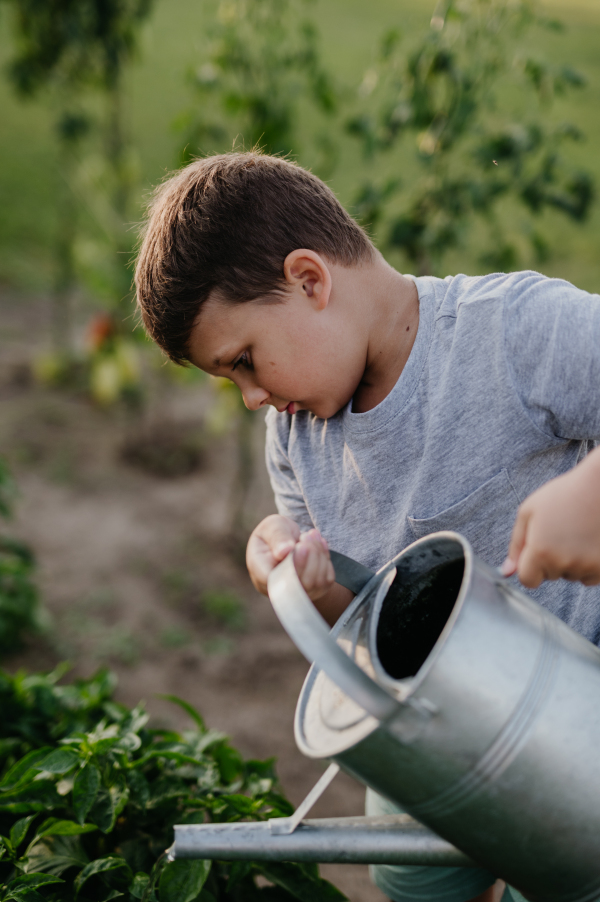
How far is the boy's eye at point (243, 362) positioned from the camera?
3.07 feet

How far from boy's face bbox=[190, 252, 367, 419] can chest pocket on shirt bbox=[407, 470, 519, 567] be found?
8.8 inches

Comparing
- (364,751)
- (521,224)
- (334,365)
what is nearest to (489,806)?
(364,751)

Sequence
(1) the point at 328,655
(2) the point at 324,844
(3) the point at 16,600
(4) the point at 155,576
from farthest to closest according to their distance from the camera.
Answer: (4) the point at 155,576
(3) the point at 16,600
(2) the point at 324,844
(1) the point at 328,655

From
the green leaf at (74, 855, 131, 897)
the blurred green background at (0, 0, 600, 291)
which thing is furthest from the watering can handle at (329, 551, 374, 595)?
the blurred green background at (0, 0, 600, 291)

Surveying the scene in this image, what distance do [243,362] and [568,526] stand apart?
48cm

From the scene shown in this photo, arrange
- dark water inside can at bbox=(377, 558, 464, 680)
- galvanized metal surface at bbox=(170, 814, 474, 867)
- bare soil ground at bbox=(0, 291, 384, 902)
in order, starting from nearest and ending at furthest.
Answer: galvanized metal surface at bbox=(170, 814, 474, 867) → dark water inside can at bbox=(377, 558, 464, 680) → bare soil ground at bbox=(0, 291, 384, 902)

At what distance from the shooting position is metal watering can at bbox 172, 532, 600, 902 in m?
0.60

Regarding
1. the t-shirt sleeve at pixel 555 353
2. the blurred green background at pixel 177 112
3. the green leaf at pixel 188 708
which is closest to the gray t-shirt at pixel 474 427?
the t-shirt sleeve at pixel 555 353

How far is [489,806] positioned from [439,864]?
169 mm

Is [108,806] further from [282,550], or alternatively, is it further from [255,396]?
→ [255,396]

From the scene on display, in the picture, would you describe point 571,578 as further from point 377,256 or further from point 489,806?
point 377,256

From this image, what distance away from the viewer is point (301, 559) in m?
0.77

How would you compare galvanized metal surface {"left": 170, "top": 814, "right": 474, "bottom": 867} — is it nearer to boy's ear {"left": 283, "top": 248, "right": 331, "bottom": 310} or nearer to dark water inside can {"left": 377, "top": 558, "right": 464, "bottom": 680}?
dark water inside can {"left": 377, "top": 558, "right": 464, "bottom": 680}

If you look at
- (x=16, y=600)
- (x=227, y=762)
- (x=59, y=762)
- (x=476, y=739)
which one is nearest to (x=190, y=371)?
(x=16, y=600)
